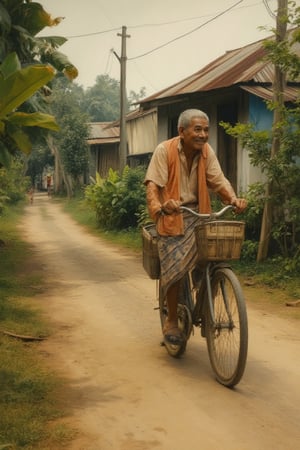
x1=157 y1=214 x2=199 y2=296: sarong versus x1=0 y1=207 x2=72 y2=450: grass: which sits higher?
x1=157 y1=214 x2=199 y2=296: sarong

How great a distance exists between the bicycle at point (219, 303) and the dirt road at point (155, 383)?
A: 215 mm

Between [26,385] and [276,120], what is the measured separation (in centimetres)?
671

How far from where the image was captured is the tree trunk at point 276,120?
9.03m

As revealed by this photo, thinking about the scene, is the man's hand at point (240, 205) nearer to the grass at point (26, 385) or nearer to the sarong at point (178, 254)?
the sarong at point (178, 254)

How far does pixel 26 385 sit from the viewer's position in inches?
162

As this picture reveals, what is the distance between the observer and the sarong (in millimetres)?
4426

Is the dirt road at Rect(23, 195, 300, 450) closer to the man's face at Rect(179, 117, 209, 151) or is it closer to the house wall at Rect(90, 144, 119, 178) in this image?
the man's face at Rect(179, 117, 209, 151)

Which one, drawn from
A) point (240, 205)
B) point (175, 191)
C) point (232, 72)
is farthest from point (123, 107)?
point (240, 205)

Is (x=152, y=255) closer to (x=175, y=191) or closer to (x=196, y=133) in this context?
(x=175, y=191)

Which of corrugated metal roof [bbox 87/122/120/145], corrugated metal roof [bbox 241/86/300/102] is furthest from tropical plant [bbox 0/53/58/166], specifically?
corrugated metal roof [bbox 87/122/120/145]

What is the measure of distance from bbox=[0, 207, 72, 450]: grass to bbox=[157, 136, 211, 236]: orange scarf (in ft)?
4.85

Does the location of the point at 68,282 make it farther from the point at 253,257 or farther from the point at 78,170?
the point at 78,170

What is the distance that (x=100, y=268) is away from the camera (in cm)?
1048

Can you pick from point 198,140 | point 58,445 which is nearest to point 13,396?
point 58,445
